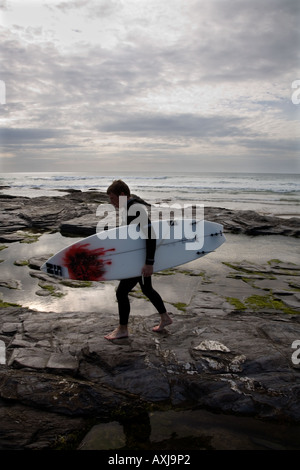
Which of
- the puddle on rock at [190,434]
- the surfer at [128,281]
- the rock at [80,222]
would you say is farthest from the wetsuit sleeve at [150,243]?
the rock at [80,222]

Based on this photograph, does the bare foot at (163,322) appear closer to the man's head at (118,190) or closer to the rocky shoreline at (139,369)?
the rocky shoreline at (139,369)

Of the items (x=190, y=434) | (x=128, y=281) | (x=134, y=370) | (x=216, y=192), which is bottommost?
(x=190, y=434)

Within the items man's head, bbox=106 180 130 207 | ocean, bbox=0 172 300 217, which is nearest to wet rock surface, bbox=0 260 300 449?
man's head, bbox=106 180 130 207

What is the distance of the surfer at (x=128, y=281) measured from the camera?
391 centimetres

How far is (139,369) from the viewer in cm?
354

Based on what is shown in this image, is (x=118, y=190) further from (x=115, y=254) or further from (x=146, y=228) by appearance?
(x=115, y=254)

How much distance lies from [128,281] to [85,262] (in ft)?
3.55

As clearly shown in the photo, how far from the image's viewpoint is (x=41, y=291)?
6496mm

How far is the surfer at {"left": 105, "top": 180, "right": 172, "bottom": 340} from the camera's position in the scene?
391cm

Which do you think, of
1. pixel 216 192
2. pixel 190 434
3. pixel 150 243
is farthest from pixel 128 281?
pixel 216 192

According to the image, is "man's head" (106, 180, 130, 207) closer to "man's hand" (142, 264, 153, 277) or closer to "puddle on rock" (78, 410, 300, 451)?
"man's hand" (142, 264, 153, 277)

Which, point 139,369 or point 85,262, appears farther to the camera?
point 85,262
